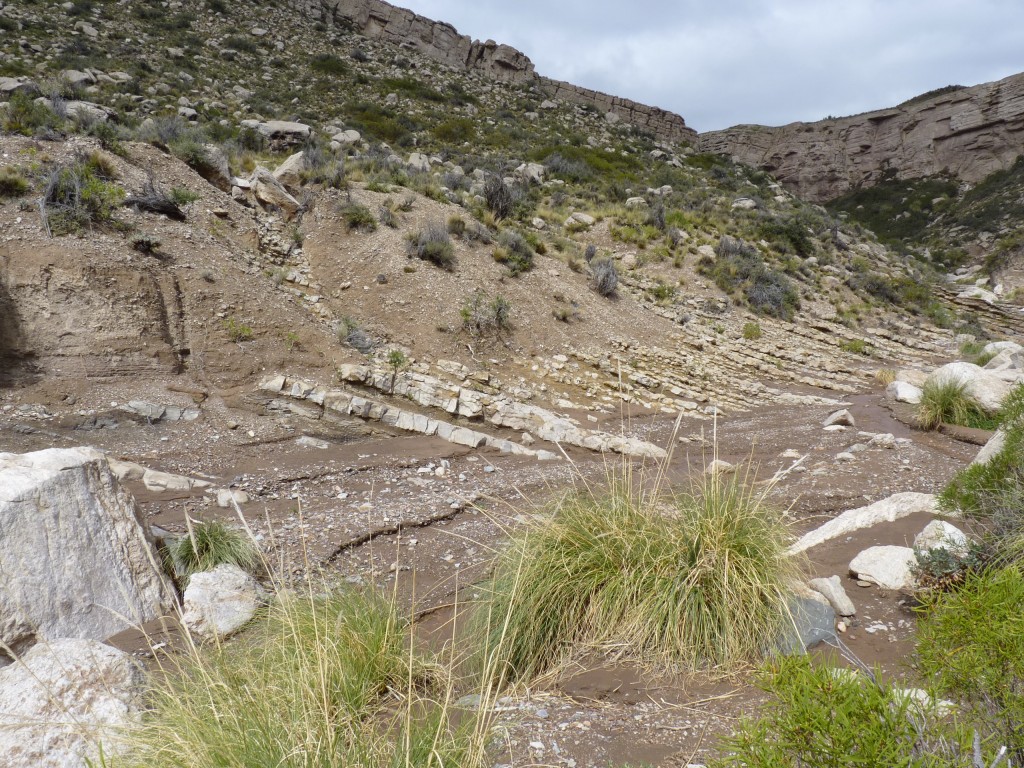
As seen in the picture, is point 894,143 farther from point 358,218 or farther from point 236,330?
point 236,330

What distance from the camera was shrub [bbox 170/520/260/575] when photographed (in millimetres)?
4219

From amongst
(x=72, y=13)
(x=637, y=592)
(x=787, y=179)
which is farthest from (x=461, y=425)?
(x=787, y=179)

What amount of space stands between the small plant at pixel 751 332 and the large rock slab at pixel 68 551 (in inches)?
540

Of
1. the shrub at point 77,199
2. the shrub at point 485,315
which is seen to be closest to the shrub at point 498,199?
the shrub at point 485,315

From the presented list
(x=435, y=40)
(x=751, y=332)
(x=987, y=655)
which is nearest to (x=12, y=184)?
(x=987, y=655)

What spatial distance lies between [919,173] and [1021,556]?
208 ft

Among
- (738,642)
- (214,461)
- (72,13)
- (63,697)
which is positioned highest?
(72,13)

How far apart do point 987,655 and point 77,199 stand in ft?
36.4

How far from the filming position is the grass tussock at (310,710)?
1.66m

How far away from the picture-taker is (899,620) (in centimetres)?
312

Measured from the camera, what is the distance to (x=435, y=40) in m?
37.7

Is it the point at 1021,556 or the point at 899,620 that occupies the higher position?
the point at 1021,556

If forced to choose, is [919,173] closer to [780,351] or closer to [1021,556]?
[780,351]

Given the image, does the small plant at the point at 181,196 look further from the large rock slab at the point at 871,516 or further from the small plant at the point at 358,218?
the large rock slab at the point at 871,516
